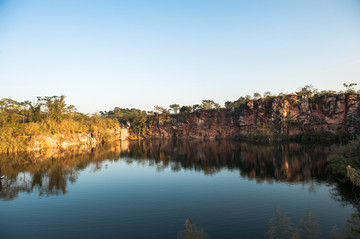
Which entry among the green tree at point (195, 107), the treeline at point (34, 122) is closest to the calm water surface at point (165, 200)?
the treeline at point (34, 122)

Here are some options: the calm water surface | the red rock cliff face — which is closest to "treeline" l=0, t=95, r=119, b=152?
the calm water surface

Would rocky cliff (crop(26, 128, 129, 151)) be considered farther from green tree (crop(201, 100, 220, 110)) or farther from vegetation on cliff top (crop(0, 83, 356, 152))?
green tree (crop(201, 100, 220, 110))

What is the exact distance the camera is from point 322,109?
52.9 metres

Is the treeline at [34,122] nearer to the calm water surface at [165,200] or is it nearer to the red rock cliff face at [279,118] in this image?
the calm water surface at [165,200]

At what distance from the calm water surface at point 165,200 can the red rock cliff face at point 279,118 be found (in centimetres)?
3195

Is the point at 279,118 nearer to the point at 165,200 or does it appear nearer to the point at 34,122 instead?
the point at 165,200

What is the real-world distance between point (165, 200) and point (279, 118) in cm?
4994

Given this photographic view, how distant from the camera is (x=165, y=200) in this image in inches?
585

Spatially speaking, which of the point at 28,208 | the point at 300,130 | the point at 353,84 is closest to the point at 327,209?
the point at 28,208

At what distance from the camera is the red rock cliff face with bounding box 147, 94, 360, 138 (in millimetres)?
49406

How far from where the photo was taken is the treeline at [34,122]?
39.0 metres

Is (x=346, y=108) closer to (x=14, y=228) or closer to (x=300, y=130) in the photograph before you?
(x=300, y=130)

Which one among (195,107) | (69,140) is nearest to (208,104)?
(195,107)

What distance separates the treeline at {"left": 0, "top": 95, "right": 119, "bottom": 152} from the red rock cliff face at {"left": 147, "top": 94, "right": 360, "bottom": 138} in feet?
98.3
